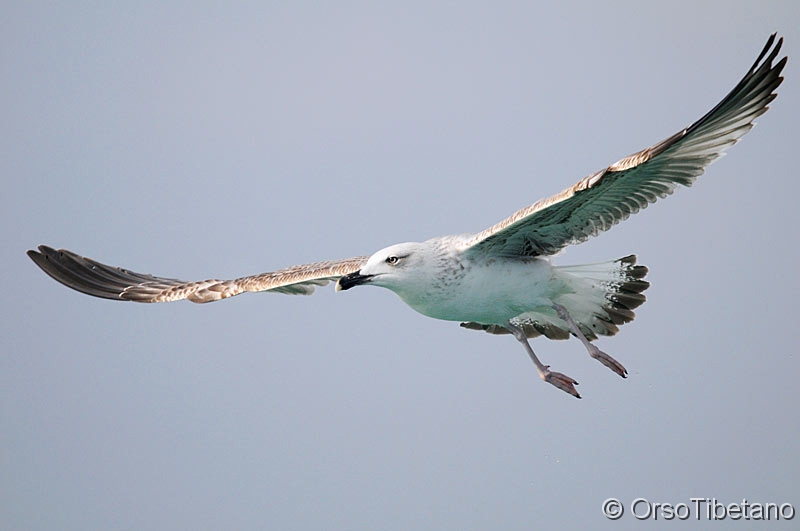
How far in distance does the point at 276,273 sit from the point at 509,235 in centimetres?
359

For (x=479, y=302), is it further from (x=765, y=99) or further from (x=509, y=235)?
(x=765, y=99)

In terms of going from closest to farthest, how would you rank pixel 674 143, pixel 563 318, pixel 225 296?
1. pixel 674 143
2. pixel 563 318
3. pixel 225 296

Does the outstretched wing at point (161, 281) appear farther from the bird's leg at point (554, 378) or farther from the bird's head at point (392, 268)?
the bird's leg at point (554, 378)

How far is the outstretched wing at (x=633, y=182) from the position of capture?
9117 millimetres

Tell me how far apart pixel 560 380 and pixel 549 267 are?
1183 mm

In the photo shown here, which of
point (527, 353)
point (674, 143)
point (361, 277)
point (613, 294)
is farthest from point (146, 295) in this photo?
point (674, 143)

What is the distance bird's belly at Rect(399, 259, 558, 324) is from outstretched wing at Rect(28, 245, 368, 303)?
1.53 m

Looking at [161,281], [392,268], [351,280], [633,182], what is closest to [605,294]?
[633,182]

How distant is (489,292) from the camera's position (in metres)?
10.8

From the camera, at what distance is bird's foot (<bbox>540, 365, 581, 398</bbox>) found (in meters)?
11.1

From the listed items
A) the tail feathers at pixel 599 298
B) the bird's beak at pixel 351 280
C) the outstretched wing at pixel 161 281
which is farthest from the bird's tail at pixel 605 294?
the outstretched wing at pixel 161 281

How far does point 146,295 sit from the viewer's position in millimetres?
13125

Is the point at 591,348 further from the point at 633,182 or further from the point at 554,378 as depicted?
the point at 633,182

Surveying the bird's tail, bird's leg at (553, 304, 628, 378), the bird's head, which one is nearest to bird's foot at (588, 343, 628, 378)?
bird's leg at (553, 304, 628, 378)
